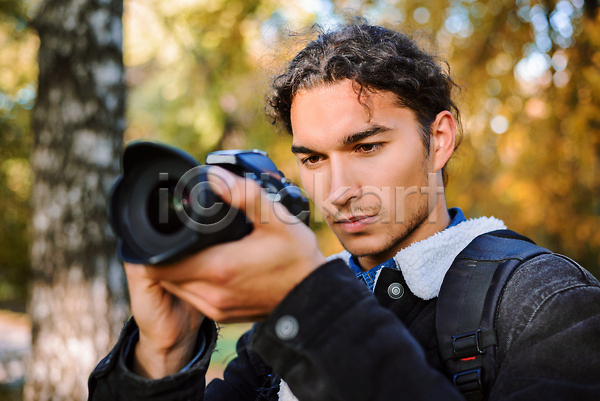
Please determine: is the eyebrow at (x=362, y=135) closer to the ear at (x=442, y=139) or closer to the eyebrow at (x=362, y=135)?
the eyebrow at (x=362, y=135)

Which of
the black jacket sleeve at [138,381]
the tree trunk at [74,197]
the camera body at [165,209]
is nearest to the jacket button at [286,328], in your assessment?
the camera body at [165,209]

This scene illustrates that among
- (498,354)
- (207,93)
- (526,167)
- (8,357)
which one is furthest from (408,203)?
(8,357)

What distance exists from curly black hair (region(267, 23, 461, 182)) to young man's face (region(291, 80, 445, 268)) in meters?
0.05

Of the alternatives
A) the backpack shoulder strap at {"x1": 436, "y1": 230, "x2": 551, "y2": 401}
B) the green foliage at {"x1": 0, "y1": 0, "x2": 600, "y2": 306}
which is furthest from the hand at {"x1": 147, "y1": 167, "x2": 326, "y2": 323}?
the green foliage at {"x1": 0, "y1": 0, "x2": 600, "y2": 306}

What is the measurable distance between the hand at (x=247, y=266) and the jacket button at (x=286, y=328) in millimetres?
43

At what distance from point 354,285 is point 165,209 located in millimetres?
408

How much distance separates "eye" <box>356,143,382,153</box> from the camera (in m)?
1.39

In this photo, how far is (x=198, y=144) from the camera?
6.82m

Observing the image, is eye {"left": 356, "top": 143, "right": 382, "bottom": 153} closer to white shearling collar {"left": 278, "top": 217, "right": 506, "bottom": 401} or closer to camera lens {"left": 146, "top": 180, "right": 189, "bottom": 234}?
white shearling collar {"left": 278, "top": 217, "right": 506, "bottom": 401}

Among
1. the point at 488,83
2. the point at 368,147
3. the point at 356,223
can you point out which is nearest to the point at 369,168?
the point at 368,147

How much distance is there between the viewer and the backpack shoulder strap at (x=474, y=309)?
1.00 metres

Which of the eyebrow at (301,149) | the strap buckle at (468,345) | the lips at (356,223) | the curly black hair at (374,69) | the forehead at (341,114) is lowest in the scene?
the strap buckle at (468,345)

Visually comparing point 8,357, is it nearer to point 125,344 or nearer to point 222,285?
point 125,344

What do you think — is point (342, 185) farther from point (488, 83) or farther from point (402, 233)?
point (488, 83)
